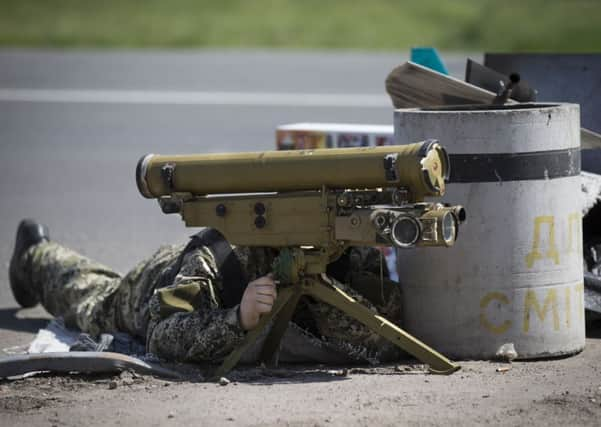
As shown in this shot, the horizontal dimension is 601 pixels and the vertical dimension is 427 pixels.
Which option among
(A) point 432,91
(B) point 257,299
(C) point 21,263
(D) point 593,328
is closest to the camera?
(B) point 257,299

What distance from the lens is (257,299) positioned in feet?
15.1

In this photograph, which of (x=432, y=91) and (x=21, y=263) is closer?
(x=432, y=91)

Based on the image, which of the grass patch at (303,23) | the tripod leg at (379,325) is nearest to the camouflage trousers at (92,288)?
the tripod leg at (379,325)

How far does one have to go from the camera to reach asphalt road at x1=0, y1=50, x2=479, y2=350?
9.34m

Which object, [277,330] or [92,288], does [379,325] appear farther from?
[92,288]

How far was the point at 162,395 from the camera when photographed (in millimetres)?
4504

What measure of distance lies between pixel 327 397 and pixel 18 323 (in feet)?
8.94

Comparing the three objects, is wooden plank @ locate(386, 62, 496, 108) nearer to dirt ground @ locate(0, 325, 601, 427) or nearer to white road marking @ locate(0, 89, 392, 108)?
dirt ground @ locate(0, 325, 601, 427)

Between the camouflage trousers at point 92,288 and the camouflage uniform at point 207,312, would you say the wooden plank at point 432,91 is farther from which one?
the camouflage trousers at point 92,288

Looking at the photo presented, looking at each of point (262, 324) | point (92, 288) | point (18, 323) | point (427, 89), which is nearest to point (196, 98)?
point (18, 323)

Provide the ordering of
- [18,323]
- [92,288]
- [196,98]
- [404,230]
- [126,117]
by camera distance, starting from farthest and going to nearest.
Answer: [196,98], [126,117], [18,323], [92,288], [404,230]

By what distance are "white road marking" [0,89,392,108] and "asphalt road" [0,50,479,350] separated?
2cm

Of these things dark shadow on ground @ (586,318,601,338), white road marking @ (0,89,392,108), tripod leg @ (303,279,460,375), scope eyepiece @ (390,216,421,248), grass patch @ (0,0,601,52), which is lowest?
dark shadow on ground @ (586,318,601,338)

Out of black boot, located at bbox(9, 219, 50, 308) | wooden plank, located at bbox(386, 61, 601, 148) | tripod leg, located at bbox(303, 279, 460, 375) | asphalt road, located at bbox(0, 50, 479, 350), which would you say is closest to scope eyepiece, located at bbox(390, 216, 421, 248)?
tripod leg, located at bbox(303, 279, 460, 375)
